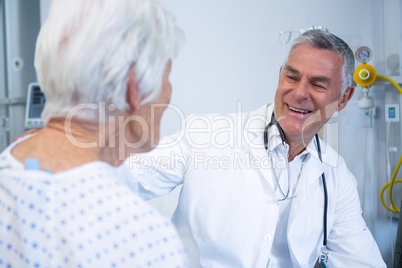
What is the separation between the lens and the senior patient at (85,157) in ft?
1.29

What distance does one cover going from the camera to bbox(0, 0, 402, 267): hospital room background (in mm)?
1413

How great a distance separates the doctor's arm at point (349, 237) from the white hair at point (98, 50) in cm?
83

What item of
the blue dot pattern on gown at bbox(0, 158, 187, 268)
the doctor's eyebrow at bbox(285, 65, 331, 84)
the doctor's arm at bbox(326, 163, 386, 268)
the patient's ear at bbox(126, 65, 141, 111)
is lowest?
the doctor's arm at bbox(326, 163, 386, 268)

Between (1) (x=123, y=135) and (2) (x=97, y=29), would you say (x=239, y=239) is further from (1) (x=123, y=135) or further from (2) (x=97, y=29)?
(2) (x=97, y=29)

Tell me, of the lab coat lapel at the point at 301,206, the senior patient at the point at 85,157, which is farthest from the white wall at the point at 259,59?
the senior patient at the point at 85,157

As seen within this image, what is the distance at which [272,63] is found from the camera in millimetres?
1465

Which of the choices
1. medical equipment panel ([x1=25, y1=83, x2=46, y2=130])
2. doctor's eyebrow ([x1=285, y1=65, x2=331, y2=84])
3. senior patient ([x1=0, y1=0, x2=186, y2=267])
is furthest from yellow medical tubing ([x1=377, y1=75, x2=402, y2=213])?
medical equipment panel ([x1=25, y1=83, x2=46, y2=130])

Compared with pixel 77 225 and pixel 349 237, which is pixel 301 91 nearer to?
pixel 349 237

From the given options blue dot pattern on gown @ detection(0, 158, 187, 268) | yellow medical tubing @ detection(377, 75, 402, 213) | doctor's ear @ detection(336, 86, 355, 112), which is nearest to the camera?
blue dot pattern on gown @ detection(0, 158, 187, 268)

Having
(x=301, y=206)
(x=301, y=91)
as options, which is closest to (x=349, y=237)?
(x=301, y=206)

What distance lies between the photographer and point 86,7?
0.41 meters

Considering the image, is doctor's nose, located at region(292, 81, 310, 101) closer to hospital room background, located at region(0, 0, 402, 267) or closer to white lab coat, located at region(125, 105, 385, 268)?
white lab coat, located at region(125, 105, 385, 268)

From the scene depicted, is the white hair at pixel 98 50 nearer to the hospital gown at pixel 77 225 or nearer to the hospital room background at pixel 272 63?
the hospital gown at pixel 77 225

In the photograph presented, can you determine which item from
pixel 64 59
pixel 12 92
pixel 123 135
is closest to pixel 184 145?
pixel 123 135
